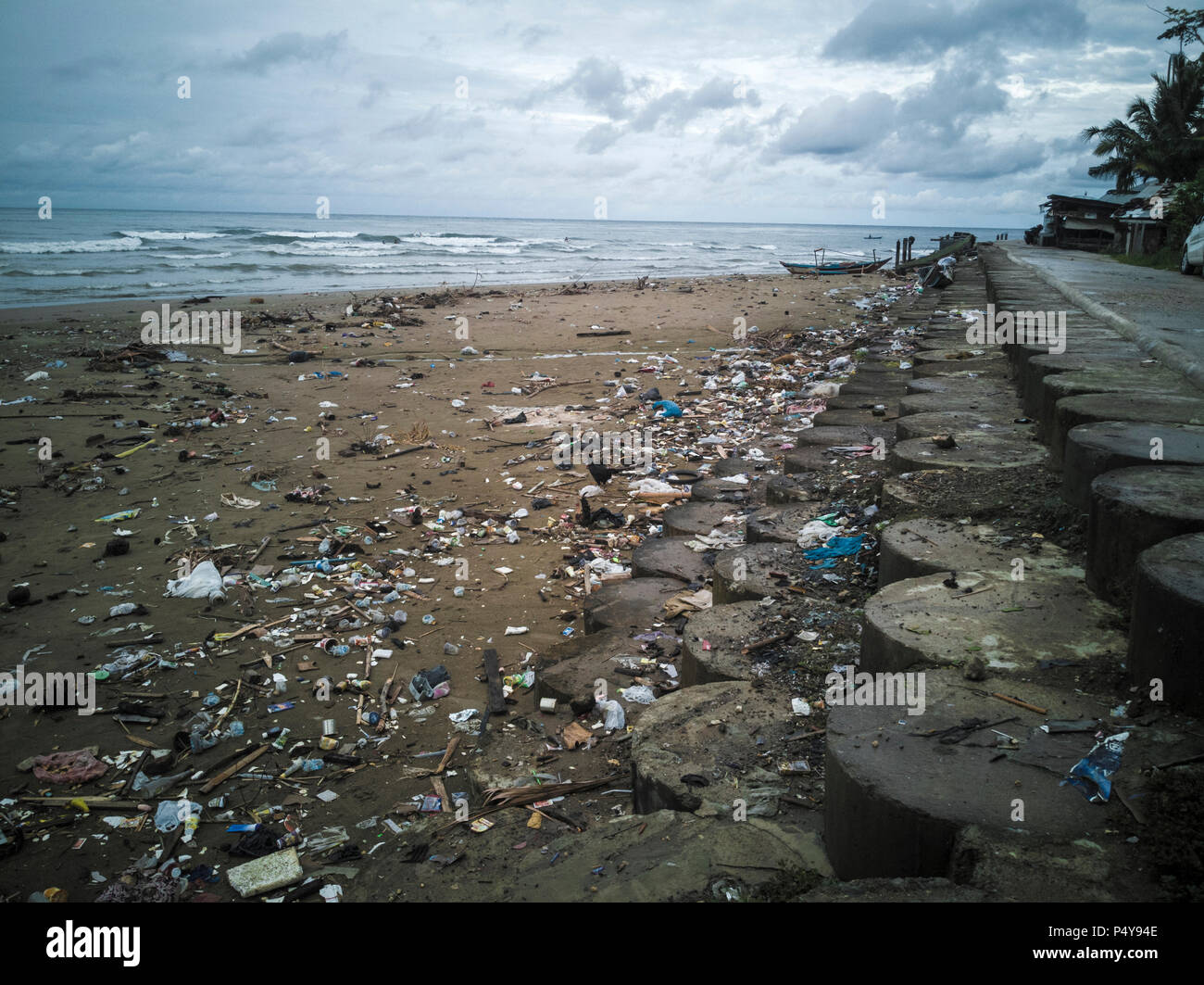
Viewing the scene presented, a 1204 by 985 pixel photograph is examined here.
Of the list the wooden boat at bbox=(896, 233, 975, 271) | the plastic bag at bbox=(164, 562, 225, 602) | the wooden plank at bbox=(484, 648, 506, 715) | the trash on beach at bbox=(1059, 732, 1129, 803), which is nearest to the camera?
the trash on beach at bbox=(1059, 732, 1129, 803)

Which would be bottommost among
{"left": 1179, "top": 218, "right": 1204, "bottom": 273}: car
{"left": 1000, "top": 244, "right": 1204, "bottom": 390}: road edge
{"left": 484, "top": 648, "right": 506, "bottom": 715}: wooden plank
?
{"left": 484, "top": 648, "right": 506, "bottom": 715}: wooden plank

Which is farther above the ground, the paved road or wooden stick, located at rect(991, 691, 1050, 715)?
the paved road

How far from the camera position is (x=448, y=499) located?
5961mm

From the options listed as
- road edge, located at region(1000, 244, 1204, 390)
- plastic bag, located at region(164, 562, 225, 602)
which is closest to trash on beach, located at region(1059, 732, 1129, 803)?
road edge, located at region(1000, 244, 1204, 390)

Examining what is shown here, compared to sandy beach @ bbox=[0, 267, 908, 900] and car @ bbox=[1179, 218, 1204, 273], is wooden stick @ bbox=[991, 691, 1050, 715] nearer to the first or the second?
sandy beach @ bbox=[0, 267, 908, 900]

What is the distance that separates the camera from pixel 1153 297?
820 cm

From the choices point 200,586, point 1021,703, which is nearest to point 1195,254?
point 1021,703

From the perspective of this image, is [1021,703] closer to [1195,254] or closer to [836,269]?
[1195,254]

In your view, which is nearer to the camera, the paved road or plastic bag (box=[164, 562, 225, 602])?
plastic bag (box=[164, 562, 225, 602])

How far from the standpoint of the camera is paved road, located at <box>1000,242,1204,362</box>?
5331 mm

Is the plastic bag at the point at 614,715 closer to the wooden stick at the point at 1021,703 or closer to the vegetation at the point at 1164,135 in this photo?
the wooden stick at the point at 1021,703

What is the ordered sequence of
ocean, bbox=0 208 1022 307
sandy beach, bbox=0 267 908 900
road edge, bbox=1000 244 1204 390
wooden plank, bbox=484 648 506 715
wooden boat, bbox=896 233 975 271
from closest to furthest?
sandy beach, bbox=0 267 908 900 → wooden plank, bbox=484 648 506 715 → road edge, bbox=1000 244 1204 390 → ocean, bbox=0 208 1022 307 → wooden boat, bbox=896 233 975 271

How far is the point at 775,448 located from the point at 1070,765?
15.8 feet
